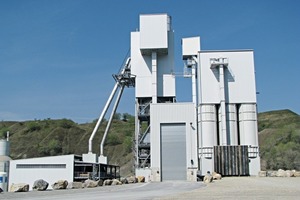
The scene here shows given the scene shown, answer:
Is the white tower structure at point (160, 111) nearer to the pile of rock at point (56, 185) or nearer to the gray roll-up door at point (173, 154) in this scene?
the gray roll-up door at point (173, 154)

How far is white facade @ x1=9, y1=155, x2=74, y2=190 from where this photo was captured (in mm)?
44000

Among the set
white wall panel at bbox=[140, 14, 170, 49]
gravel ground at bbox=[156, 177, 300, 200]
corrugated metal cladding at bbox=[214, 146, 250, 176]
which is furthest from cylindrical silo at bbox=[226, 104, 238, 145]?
gravel ground at bbox=[156, 177, 300, 200]

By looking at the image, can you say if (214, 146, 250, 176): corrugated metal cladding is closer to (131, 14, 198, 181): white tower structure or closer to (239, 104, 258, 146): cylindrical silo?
(239, 104, 258, 146): cylindrical silo

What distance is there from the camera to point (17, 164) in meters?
45.5

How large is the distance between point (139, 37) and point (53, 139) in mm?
73267

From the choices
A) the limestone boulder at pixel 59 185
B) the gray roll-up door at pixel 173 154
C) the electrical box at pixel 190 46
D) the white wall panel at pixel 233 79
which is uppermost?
the electrical box at pixel 190 46

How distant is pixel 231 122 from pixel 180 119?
801 centimetres

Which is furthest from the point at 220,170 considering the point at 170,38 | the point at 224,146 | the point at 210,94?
the point at 170,38

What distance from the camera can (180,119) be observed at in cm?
4072

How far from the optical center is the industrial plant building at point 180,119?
40.2 m

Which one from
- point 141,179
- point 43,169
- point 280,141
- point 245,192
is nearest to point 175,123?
point 141,179

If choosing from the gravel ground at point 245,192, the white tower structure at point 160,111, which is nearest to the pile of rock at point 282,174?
the white tower structure at point 160,111

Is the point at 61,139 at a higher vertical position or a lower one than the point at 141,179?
higher

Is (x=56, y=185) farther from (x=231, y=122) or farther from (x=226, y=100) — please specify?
(x=226, y=100)
